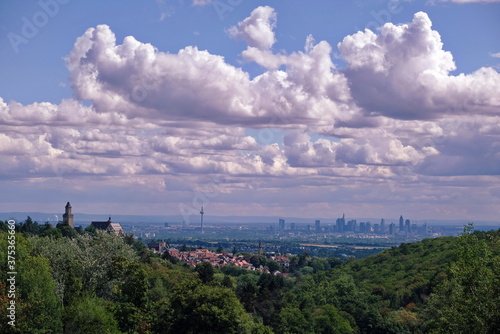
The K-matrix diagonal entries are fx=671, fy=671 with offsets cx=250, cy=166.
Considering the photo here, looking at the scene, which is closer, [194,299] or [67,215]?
[194,299]

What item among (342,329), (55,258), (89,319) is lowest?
(342,329)

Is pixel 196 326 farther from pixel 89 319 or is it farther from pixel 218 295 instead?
pixel 89 319

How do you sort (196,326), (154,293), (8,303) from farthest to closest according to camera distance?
(154,293) < (196,326) < (8,303)

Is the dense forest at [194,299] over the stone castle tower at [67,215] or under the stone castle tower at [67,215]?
under

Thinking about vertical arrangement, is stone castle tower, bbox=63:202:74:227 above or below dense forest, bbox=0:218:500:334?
above

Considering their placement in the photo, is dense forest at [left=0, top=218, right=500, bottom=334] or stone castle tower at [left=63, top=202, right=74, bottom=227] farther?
stone castle tower at [left=63, top=202, right=74, bottom=227]

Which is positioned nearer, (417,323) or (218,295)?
(218,295)

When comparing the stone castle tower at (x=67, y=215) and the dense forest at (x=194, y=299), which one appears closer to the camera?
the dense forest at (x=194, y=299)

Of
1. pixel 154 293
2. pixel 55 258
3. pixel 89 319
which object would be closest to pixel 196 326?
pixel 89 319
